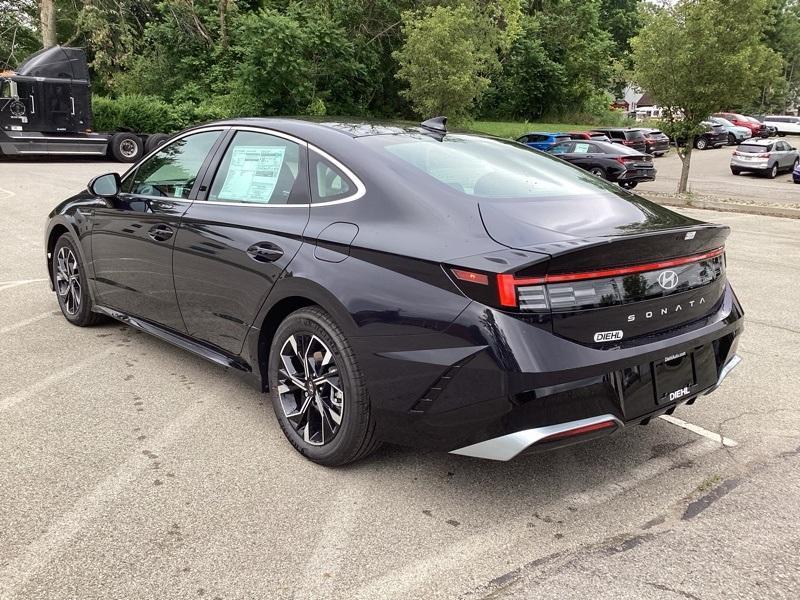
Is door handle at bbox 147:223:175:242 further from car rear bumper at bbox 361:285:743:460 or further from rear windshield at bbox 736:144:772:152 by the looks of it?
rear windshield at bbox 736:144:772:152

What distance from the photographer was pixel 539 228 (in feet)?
9.23

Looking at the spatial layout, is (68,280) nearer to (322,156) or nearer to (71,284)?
(71,284)

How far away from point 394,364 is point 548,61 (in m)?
47.6

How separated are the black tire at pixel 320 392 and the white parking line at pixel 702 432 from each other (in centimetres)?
174

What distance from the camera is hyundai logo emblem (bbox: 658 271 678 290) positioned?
9.48 feet

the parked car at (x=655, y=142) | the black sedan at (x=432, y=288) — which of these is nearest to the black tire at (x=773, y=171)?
the parked car at (x=655, y=142)

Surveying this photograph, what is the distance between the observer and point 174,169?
4.32 metres

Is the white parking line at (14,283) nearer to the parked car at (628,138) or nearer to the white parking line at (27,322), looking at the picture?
the white parking line at (27,322)

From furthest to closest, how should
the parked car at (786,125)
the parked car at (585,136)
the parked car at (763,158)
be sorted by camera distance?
the parked car at (786,125) → the parked car at (763,158) → the parked car at (585,136)

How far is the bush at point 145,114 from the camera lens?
2797cm

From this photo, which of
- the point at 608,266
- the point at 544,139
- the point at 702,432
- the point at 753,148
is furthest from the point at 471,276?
the point at 753,148

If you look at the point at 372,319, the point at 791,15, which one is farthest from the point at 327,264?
the point at 791,15

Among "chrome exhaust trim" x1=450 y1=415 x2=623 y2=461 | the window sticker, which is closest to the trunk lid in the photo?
"chrome exhaust trim" x1=450 y1=415 x2=623 y2=461

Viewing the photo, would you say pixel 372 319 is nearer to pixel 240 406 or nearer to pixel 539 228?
pixel 539 228
